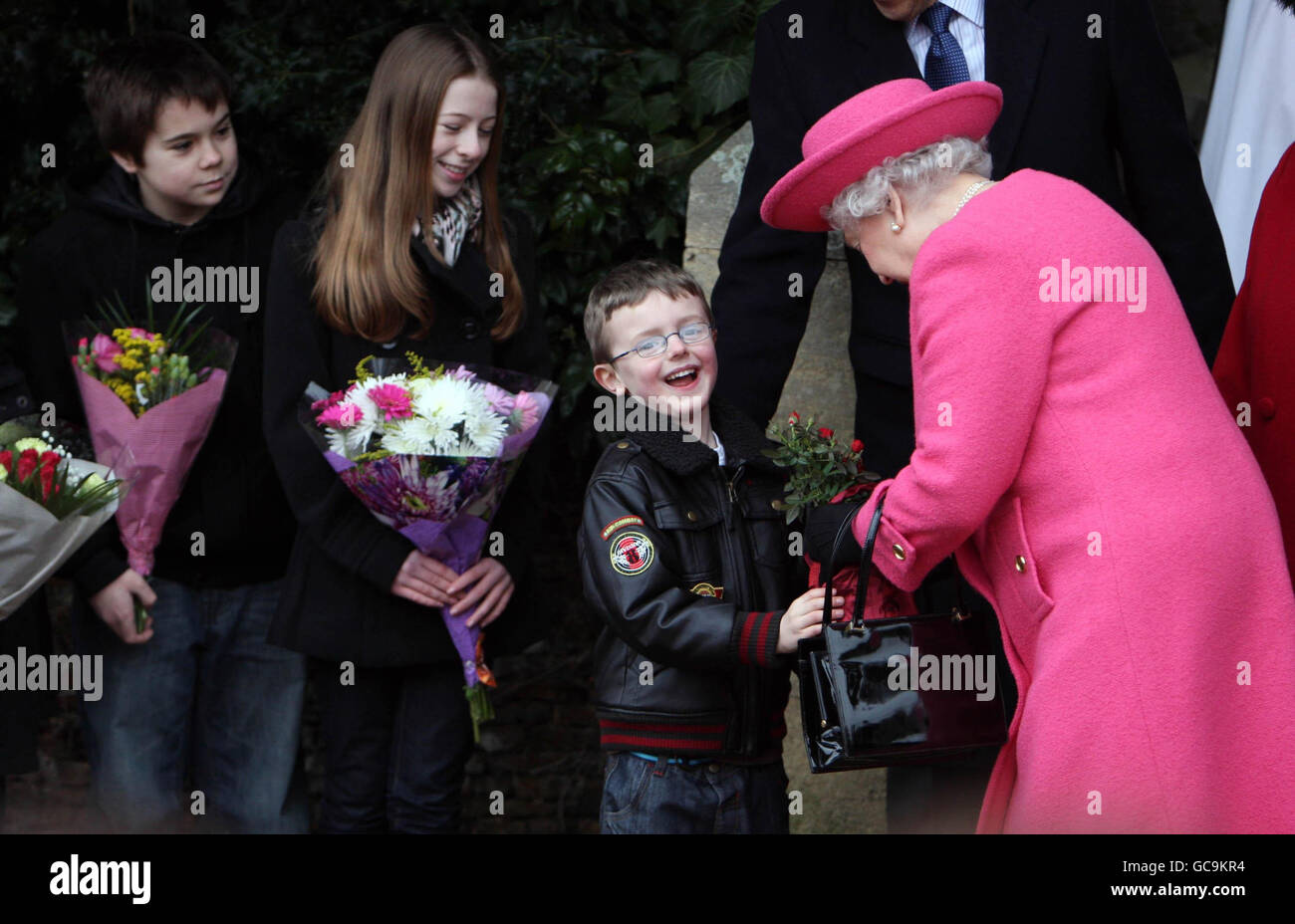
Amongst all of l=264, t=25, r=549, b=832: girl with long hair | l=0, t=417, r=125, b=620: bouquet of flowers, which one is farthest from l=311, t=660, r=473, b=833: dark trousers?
l=0, t=417, r=125, b=620: bouquet of flowers

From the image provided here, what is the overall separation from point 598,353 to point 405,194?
0.61 m

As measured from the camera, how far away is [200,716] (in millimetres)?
3715

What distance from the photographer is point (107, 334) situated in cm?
347

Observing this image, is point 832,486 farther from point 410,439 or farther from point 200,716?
point 200,716

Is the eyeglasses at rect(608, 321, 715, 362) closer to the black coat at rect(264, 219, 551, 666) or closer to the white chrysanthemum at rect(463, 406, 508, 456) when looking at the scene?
the white chrysanthemum at rect(463, 406, 508, 456)

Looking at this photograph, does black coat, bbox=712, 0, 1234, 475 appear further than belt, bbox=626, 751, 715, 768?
Yes

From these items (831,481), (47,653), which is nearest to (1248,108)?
(831,481)

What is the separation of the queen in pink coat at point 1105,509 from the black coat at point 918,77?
714 mm

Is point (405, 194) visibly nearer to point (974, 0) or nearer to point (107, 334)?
point (107, 334)

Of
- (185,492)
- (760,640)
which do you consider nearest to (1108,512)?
(760,640)

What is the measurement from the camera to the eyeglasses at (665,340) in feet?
10.0

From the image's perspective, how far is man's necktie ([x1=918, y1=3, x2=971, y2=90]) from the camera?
3.23 metres

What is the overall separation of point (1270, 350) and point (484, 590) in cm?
167

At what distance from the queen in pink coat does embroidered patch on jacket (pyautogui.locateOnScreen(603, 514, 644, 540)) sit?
1.98 feet
